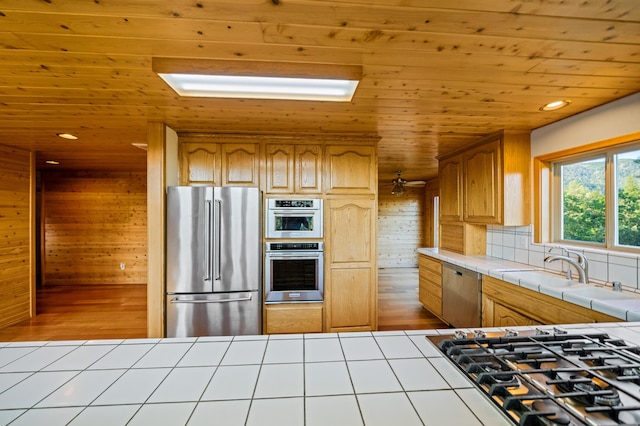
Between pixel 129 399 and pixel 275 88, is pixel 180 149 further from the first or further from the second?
pixel 129 399

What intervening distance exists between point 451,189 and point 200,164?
2.99 m

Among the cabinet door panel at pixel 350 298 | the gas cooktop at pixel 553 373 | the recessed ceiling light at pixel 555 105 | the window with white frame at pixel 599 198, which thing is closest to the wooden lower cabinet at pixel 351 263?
the cabinet door panel at pixel 350 298

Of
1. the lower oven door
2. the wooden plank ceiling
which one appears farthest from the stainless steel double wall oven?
the wooden plank ceiling

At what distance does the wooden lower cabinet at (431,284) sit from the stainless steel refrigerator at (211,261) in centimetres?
214

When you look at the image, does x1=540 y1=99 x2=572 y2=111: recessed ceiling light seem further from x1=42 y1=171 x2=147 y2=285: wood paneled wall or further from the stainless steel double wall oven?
x1=42 y1=171 x2=147 y2=285: wood paneled wall

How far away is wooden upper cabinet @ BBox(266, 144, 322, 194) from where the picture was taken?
9.39ft

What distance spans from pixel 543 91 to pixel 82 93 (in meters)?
3.09

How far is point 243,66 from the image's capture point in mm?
1526

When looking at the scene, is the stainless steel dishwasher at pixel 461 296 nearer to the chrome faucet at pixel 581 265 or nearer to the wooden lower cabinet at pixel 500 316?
the wooden lower cabinet at pixel 500 316

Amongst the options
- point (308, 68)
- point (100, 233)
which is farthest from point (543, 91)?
point (100, 233)

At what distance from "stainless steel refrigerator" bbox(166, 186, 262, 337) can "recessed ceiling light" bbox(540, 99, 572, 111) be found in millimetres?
2427

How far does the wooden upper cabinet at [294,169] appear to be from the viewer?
2.86 metres

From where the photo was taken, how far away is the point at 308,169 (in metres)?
2.90

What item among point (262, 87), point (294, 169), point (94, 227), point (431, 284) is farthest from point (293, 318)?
point (94, 227)
